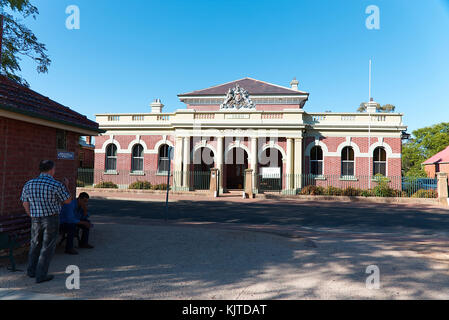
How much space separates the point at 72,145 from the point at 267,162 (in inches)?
658

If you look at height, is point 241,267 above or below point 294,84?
below

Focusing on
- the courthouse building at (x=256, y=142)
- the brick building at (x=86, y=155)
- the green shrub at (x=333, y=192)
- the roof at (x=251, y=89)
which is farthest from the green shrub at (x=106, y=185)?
the brick building at (x=86, y=155)

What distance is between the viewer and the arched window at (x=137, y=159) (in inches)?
925

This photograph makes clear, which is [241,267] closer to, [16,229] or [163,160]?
[16,229]

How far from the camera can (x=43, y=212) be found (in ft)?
12.8

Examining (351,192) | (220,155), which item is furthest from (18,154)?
(351,192)

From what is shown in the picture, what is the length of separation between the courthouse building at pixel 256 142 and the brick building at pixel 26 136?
1472 centimetres

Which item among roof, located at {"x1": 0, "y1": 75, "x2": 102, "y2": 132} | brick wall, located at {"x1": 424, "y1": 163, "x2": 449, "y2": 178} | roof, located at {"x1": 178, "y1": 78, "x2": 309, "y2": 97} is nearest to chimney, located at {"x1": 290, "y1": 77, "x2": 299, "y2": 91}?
roof, located at {"x1": 178, "y1": 78, "x2": 309, "y2": 97}

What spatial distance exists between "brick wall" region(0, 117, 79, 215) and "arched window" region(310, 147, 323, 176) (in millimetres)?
18767

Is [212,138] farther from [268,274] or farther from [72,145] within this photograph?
[268,274]

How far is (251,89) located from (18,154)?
19.9 meters

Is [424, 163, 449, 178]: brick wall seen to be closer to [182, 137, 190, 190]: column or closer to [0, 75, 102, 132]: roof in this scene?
[182, 137, 190, 190]: column

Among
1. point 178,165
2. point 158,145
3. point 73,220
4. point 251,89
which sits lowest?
point 73,220

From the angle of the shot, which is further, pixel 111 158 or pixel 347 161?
pixel 111 158
